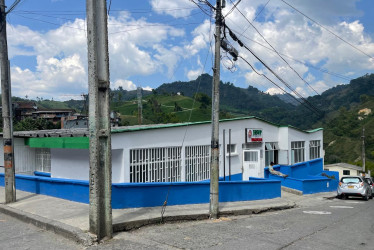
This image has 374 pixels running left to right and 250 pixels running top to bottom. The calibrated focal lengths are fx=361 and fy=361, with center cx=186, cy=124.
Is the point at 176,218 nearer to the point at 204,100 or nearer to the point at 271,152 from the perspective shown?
the point at 271,152

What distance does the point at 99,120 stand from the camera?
725 centimetres

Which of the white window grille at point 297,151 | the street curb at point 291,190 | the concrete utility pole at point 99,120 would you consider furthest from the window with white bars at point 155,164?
the white window grille at point 297,151

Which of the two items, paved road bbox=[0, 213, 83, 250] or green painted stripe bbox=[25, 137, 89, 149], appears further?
green painted stripe bbox=[25, 137, 89, 149]

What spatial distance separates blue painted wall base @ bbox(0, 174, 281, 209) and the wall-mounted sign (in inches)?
219

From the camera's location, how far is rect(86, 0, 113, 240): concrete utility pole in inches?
281

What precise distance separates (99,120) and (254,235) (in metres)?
4.20

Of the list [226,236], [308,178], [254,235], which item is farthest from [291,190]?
[226,236]

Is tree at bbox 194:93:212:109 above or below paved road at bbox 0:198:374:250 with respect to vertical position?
above

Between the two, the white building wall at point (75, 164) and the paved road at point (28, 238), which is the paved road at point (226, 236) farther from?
the white building wall at point (75, 164)

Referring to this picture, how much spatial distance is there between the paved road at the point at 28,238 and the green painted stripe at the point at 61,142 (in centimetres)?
396

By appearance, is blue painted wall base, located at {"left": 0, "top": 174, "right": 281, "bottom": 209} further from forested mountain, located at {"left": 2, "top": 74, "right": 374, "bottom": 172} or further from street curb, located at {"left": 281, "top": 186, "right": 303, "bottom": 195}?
forested mountain, located at {"left": 2, "top": 74, "right": 374, "bottom": 172}

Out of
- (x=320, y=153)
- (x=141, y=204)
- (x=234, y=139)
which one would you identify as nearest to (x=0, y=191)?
(x=141, y=204)

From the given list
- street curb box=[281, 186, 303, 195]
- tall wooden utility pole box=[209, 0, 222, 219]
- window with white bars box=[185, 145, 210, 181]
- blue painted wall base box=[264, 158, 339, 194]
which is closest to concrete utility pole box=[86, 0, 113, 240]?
tall wooden utility pole box=[209, 0, 222, 219]

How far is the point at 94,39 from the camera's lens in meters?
7.18
